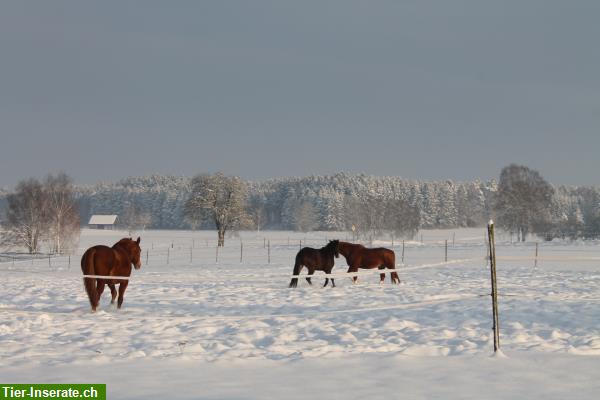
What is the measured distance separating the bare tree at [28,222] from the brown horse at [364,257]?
43.7 meters

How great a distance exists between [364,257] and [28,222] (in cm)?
4577

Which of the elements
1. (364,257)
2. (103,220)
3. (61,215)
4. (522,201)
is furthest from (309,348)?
(103,220)

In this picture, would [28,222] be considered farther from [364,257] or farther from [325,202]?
[325,202]

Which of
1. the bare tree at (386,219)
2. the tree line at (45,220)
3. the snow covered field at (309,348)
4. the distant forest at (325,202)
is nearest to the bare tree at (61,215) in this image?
the tree line at (45,220)

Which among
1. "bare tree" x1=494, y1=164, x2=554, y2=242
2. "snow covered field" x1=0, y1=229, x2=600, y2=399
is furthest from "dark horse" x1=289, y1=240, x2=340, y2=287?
"bare tree" x1=494, y1=164, x2=554, y2=242

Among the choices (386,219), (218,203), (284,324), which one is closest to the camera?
(284,324)

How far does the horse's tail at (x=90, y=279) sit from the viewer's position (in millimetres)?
10484

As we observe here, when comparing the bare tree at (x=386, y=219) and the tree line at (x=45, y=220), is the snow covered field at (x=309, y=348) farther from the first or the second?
the bare tree at (x=386, y=219)

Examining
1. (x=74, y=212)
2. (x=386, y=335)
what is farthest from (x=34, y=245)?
(x=386, y=335)

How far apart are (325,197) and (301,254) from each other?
108 meters

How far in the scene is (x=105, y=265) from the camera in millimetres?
10938

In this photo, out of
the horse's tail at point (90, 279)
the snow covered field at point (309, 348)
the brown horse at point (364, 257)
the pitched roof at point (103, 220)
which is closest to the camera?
the snow covered field at point (309, 348)

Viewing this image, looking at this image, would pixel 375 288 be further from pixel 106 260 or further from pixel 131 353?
pixel 131 353

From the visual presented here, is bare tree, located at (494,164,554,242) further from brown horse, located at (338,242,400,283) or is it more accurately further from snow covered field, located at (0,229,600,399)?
snow covered field, located at (0,229,600,399)
